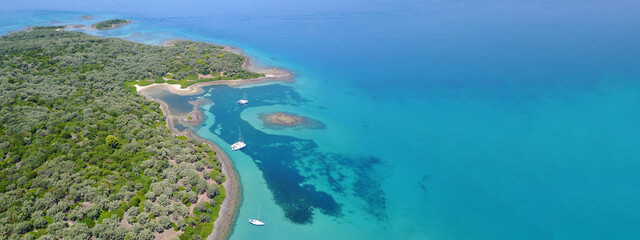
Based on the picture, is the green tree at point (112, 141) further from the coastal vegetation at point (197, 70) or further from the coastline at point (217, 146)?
the coastal vegetation at point (197, 70)

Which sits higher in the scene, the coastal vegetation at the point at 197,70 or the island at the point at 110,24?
the island at the point at 110,24

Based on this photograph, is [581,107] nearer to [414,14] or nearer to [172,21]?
[414,14]

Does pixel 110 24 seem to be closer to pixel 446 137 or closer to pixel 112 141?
pixel 112 141

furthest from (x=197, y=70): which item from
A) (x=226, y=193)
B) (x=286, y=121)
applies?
(x=226, y=193)

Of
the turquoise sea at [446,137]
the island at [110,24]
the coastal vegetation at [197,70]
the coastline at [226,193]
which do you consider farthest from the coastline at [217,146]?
the island at [110,24]

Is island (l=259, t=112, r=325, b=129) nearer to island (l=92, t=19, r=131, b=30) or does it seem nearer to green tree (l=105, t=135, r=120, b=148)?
green tree (l=105, t=135, r=120, b=148)

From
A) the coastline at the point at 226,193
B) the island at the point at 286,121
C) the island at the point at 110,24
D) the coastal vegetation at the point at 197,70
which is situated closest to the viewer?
the coastline at the point at 226,193
